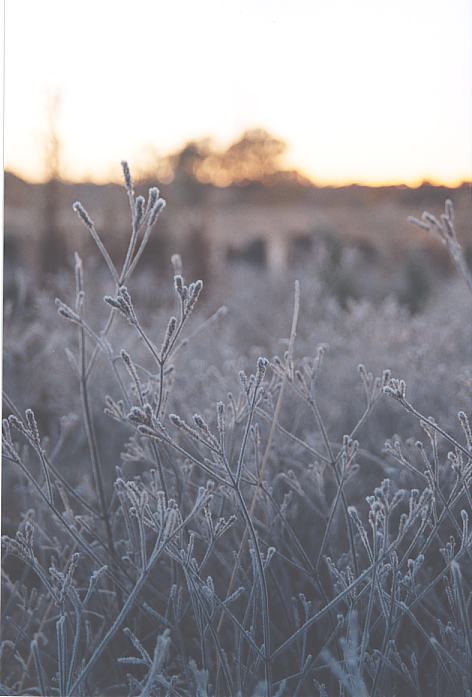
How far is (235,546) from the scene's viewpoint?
1842 millimetres

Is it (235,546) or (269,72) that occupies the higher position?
(269,72)

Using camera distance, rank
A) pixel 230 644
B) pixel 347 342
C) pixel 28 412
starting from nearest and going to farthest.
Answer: pixel 28 412 < pixel 230 644 < pixel 347 342

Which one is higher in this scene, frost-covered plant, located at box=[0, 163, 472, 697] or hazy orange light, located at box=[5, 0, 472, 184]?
hazy orange light, located at box=[5, 0, 472, 184]

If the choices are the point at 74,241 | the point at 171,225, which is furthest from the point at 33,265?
the point at 171,225

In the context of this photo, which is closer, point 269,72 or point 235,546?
point 235,546

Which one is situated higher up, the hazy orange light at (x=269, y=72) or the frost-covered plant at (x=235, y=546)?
the hazy orange light at (x=269, y=72)

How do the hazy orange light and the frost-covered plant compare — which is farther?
the hazy orange light

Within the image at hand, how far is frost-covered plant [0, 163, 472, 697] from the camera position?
4.09 ft

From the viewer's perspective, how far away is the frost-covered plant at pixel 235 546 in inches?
49.1

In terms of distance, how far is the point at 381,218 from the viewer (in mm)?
8773

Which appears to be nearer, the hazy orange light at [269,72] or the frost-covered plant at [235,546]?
the frost-covered plant at [235,546]

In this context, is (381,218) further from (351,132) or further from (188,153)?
(351,132)

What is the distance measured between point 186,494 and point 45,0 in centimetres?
134

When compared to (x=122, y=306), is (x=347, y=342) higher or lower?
lower
